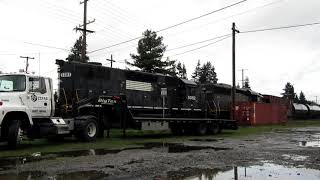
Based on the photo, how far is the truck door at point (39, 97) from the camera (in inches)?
707

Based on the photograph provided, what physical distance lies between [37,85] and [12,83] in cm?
105

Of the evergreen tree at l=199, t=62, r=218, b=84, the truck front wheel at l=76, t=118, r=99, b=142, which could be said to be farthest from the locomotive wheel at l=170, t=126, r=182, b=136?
the evergreen tree at l=199, t=62, r=218, b=84

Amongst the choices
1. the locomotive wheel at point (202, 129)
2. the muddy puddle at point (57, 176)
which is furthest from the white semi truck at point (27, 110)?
the locomotive wheel at point (202, 129)

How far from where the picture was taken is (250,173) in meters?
11.5

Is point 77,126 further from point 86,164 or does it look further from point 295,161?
point 295,161

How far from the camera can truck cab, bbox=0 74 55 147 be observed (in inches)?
658

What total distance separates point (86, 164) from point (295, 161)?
256 inches

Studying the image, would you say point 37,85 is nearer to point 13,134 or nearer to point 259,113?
point 13,134

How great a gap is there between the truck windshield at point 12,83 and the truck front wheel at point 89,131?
12.5 feet

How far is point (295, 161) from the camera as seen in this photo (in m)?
14.2

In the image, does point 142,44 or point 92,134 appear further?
point 142,44

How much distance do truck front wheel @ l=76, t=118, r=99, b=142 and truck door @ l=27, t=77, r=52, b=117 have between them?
207cm

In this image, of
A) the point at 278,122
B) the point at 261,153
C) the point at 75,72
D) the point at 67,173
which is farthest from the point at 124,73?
the point at 278,122

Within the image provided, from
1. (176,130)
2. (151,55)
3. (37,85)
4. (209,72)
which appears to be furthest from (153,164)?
(209,72)
